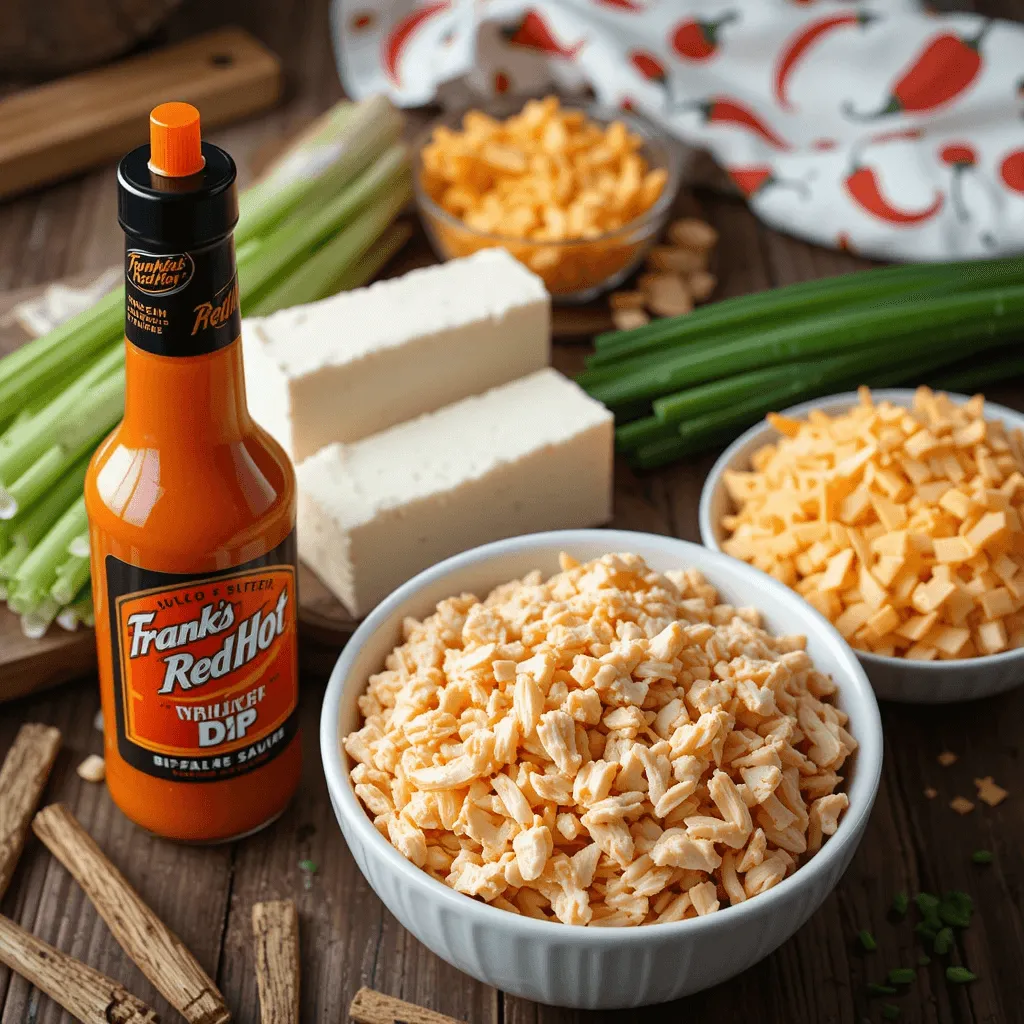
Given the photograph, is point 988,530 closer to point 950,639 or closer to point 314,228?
point 950,639

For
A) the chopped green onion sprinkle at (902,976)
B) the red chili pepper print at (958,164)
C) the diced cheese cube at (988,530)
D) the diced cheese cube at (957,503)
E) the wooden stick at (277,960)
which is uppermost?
the diced cheese cube at (957,503)

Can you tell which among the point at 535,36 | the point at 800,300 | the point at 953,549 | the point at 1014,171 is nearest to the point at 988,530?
the point at 953,549

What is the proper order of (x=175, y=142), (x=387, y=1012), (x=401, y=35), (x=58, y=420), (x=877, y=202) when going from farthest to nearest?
(x=401, y=35), (x=877, y=202), (x=58, y=420), (x=387, y=1012), (x=175, y=142)

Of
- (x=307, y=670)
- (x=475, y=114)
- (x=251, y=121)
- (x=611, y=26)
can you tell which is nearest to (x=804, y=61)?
(x=611, y=26)

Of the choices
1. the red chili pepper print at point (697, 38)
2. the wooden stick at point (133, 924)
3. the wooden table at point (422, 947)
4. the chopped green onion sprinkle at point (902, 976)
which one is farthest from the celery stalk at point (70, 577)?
the red chili pepper print at point (697, 38)

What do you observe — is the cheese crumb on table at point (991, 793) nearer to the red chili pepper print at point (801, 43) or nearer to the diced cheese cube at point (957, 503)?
the diced cheese cube at point (957, 503)
